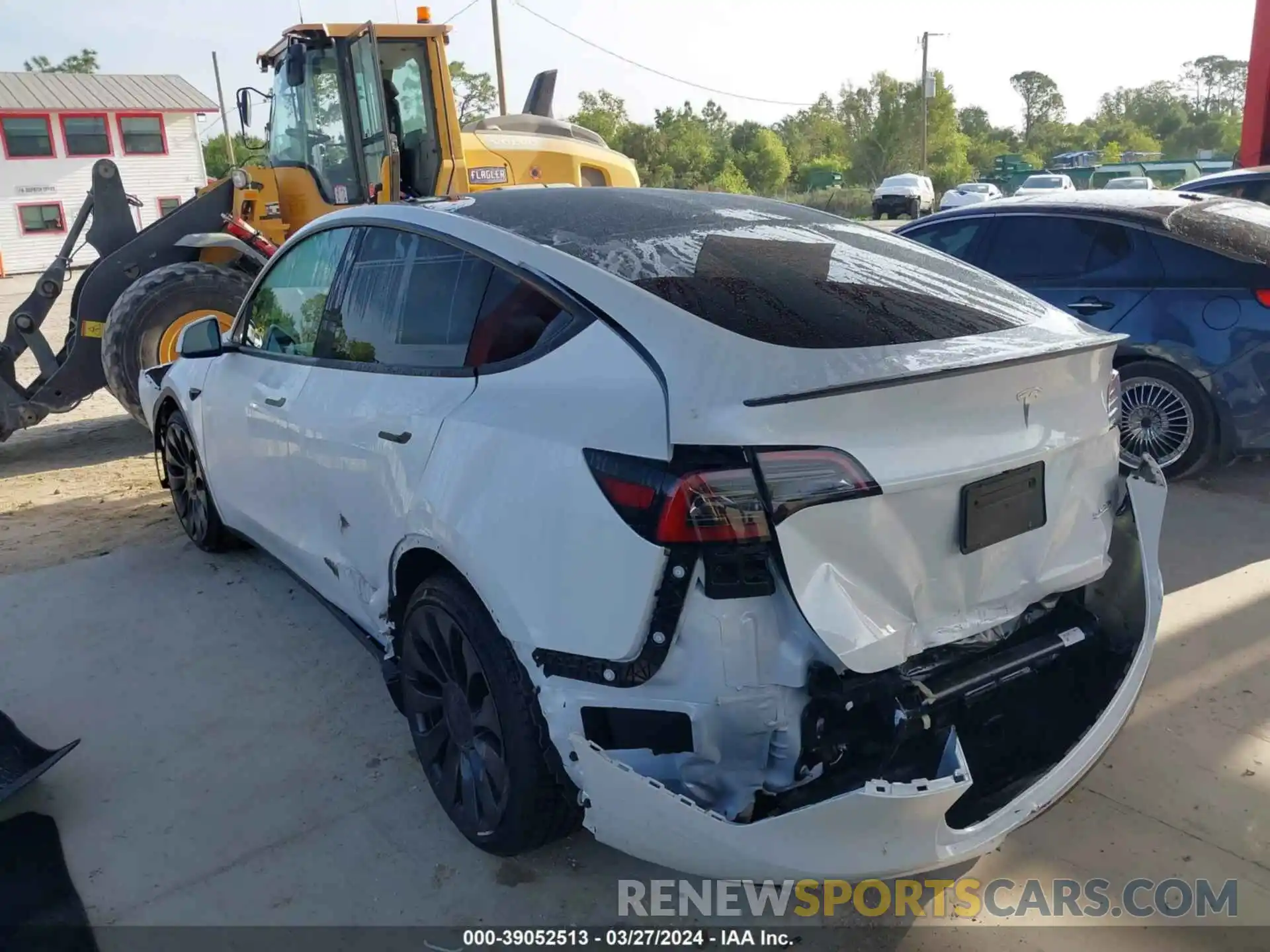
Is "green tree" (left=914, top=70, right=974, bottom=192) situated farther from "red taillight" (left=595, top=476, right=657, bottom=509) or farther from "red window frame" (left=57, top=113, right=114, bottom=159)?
"red taillight" (left=595, top=476, right=657, bottom=509)

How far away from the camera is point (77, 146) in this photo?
118 feet

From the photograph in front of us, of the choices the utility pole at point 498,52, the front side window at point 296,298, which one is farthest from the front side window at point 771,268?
the utility pole at point 498,52

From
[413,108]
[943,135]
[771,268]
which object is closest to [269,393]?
[771,268]

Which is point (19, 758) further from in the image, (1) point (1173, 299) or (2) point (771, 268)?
(1) point (1173, 299)

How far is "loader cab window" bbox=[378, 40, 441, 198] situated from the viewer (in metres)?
7.63

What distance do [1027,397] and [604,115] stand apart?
64130 millimetres

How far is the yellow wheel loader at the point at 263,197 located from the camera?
23.3 feet

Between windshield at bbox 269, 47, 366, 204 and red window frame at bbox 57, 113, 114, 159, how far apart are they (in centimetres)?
3270

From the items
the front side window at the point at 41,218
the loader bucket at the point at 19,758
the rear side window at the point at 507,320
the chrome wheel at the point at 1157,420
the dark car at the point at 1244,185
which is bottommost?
the loader bucket at the point at 19,758

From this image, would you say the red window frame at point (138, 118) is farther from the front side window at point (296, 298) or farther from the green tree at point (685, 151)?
the front side window at point (296, 298)

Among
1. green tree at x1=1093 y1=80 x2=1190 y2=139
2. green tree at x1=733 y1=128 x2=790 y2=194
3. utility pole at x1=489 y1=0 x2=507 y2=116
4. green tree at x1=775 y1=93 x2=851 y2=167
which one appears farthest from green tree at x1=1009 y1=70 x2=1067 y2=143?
utility pole at x1=489 y1=0 x2=507 y2=116

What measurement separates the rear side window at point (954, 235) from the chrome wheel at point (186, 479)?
179 inches

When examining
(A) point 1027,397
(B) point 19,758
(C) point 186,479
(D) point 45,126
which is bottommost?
(B) point 19,758

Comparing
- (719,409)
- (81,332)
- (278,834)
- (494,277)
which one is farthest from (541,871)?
(81,332)
